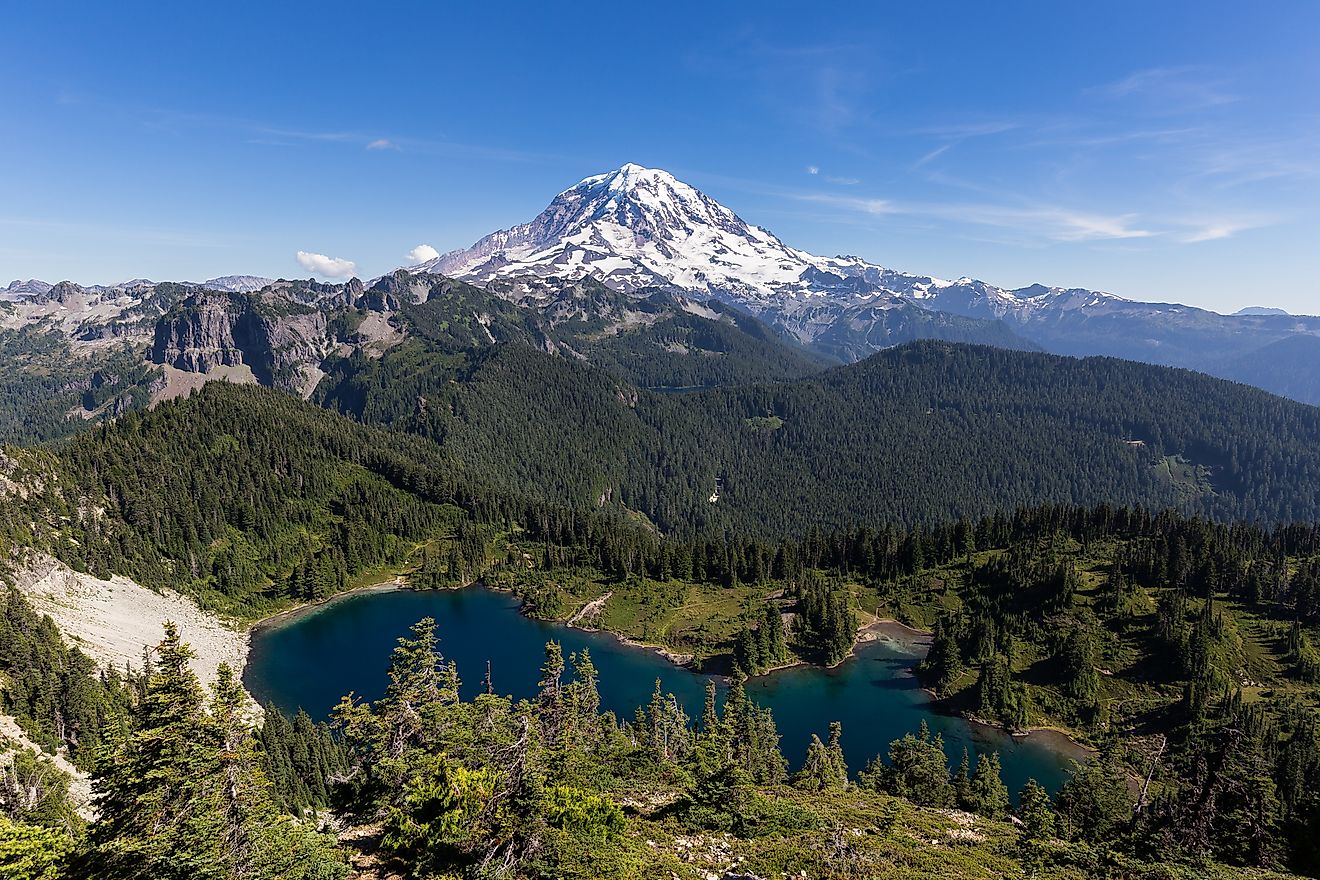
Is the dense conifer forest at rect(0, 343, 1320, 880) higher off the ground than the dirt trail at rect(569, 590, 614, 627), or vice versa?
the dense conifer forest at rect(0, 343, 1320, 880)

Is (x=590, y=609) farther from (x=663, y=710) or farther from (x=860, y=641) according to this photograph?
(x=860, y=641)

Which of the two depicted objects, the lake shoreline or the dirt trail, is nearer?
the lake shoreline

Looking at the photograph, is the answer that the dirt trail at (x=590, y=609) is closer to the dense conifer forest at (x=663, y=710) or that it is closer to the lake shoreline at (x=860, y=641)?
Answer: the lake shoreline at (x=860, y=641)

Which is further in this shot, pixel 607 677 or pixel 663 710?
pixel 607 677

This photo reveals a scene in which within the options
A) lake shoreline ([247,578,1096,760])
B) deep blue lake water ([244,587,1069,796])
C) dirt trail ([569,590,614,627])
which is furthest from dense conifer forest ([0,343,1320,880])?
deep blue lake water ([244,587,1069,796])

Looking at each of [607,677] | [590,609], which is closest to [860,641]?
[607,677]

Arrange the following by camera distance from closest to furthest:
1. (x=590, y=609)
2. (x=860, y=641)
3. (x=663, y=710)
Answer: (x=663, y=710), (x=860, y=641), (x=590, y=609)

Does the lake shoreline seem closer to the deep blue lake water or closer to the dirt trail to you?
the dirt trail

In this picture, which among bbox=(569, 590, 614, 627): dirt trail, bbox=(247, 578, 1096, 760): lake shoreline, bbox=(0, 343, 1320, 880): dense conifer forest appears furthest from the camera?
bbox=(569, 590, 614, 627): dirt trail

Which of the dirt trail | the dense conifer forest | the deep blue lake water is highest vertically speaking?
the dense conifer forest

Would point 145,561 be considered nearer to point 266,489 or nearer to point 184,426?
point 266,489
